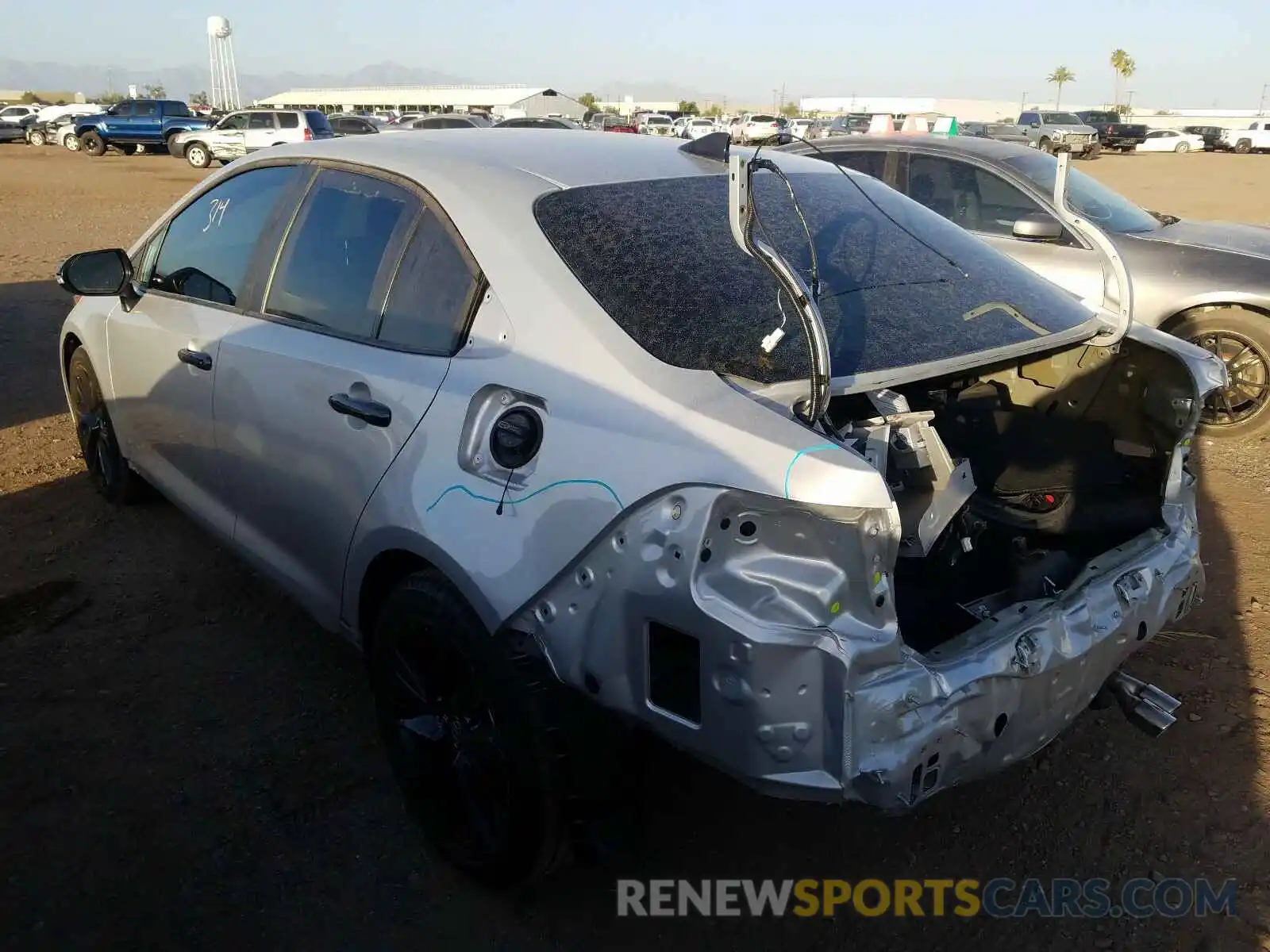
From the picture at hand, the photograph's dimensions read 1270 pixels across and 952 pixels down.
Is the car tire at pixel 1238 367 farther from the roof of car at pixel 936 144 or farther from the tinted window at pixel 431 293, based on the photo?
the tinted window at pixel 431 293

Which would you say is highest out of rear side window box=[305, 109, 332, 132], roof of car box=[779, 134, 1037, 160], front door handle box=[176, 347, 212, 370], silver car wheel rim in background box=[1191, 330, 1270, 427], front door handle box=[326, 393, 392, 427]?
rear side window box=[305, 109, 332, 132]

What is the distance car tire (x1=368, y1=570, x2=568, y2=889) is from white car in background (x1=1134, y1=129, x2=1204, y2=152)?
5091cm

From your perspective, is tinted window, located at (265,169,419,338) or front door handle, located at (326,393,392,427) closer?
front door handle, located at (326,393,392,427)

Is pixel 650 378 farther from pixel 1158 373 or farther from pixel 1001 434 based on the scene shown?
pixel 1158 373

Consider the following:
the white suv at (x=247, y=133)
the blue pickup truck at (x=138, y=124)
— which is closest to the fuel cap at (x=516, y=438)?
the white suv at (x=247, y=133)

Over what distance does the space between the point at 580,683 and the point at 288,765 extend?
1.31 m

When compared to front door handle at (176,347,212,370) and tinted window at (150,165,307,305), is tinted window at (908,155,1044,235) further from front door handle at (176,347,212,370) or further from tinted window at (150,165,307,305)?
front door handle at (176,347,212,370)

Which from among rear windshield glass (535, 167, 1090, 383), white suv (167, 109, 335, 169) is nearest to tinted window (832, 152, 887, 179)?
rear windshield glass (535, 167, 1090, 383)

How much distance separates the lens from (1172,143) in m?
45.5

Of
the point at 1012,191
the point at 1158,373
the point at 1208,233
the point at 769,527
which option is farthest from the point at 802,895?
the point at 1208,233

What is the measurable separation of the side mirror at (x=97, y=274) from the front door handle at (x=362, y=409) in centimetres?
163

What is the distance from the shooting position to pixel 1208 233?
21.4 ft

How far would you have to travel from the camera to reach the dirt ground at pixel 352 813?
8.05 ft

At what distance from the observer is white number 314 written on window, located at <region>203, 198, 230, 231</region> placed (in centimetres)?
358
